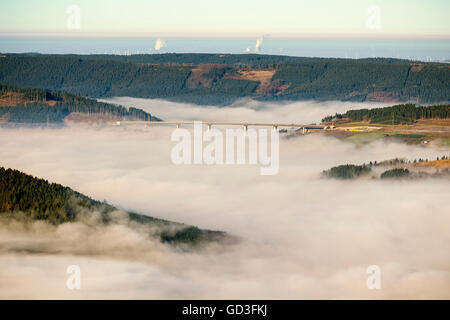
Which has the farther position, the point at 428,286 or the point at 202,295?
the point at 428,286

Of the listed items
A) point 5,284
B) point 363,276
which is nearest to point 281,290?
point 363,276
